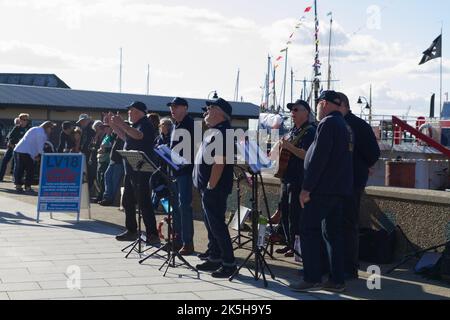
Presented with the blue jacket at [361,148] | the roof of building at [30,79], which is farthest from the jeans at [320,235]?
the roof of building at [30,79]

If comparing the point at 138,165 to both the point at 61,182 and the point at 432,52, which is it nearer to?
the point at 61,182

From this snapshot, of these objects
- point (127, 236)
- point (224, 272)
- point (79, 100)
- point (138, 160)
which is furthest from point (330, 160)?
point (79, 100)

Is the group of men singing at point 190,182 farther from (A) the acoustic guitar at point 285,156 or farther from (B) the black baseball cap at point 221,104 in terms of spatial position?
(A) the acoustic guitar at point 285,156

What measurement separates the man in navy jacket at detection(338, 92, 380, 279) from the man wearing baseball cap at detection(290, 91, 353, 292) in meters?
0.61

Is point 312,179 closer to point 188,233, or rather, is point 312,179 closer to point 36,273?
point 188,233

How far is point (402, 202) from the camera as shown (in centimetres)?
888

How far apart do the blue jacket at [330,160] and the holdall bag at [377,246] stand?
175 cm

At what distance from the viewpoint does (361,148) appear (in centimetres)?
787

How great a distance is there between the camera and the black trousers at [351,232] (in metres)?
7.77

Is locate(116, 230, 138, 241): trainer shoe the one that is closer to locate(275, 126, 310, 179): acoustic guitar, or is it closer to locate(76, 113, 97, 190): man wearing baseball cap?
locate(275, 126, 310, 179): acoustic guitar

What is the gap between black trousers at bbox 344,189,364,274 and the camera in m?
7.77

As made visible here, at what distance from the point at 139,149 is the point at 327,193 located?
355cm

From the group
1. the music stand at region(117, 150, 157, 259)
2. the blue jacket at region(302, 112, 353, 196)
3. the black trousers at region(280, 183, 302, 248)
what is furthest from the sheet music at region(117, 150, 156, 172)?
the blue jacket at region(302, 112, 353, 196)

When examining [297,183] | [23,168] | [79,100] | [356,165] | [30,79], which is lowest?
[23,168]
